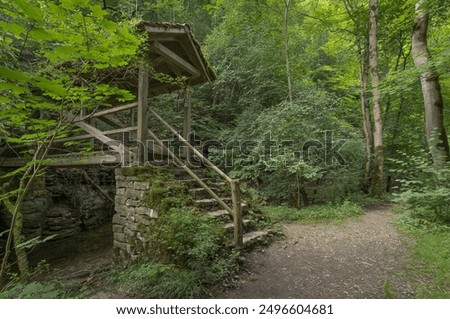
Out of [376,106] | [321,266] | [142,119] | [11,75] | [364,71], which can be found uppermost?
[364,71]

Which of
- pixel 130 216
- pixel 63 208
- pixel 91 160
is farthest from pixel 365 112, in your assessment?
pixel 63 208

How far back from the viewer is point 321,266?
14.4ft

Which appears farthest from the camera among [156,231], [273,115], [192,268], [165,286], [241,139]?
[241,139]

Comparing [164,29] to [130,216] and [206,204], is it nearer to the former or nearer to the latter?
[206,204]

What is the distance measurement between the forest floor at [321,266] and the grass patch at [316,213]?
543mm

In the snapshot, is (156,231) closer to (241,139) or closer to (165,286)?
(165,286)

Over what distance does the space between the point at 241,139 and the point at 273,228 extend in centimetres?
391

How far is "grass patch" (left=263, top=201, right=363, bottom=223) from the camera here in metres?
7.25

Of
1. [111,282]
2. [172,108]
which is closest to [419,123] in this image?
[172,108]

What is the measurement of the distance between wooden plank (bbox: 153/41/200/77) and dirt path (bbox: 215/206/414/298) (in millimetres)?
4655

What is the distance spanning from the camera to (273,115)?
8141mm

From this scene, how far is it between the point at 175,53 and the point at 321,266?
5.85 m

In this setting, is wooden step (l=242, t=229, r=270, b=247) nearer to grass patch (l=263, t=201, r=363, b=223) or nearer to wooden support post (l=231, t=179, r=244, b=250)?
wooden support post (l=231, t=179, r=244, b=250)

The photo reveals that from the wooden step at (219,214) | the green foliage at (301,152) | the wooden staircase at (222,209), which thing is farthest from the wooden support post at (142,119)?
the green foliage at (301,152)
